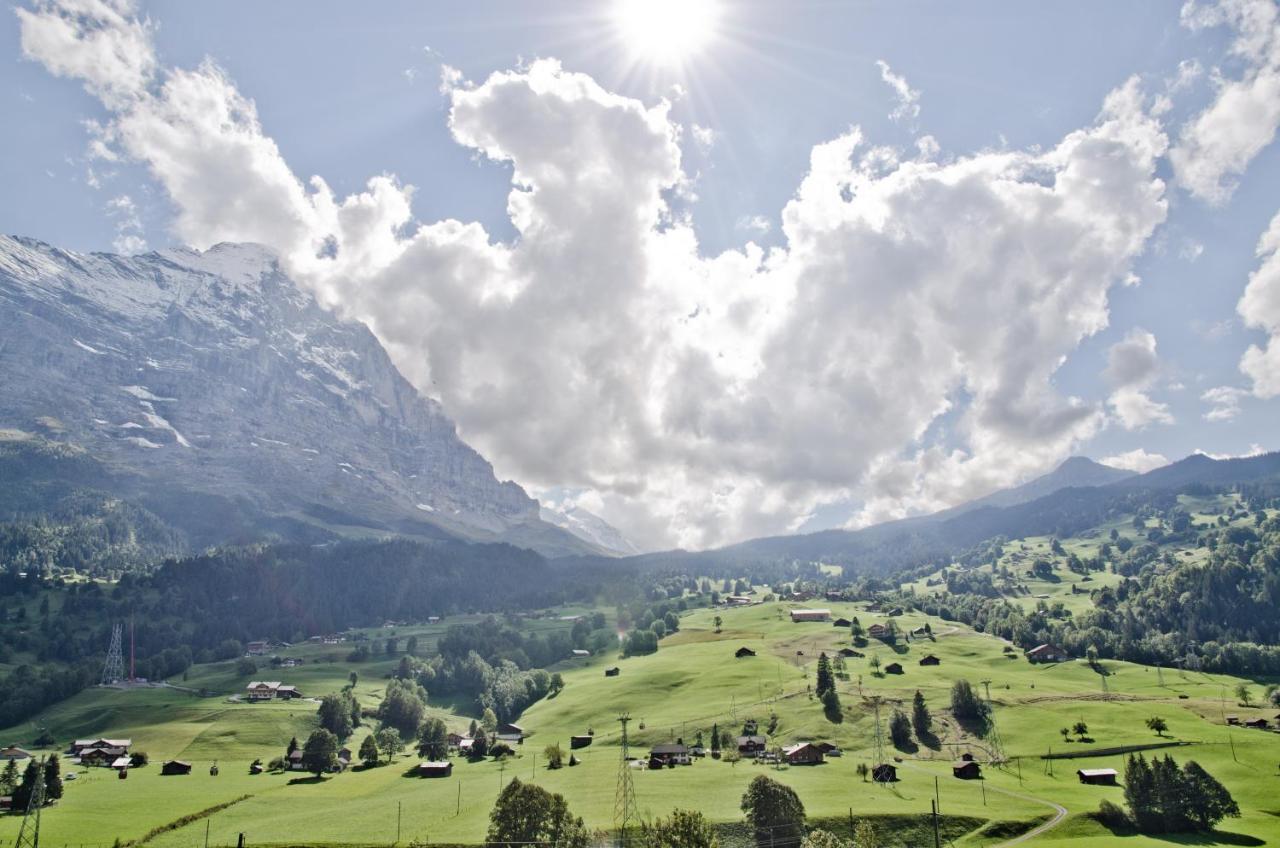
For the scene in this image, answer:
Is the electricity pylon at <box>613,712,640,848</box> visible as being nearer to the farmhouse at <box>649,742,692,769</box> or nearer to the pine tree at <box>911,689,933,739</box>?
the farmhouse at <box>649,742,692,769</box>

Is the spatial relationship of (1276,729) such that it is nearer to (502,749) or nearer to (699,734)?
(699,734)

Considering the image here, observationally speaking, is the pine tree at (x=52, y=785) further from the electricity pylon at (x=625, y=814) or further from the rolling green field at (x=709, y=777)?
the electricity pylon at (x=625, y=814)

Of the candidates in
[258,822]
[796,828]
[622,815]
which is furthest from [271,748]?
[796,828]

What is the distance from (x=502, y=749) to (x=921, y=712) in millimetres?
79329

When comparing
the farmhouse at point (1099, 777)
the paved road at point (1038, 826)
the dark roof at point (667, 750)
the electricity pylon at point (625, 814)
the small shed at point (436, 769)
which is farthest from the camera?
the small shed at point (436, 769)

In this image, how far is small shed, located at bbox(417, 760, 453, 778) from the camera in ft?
459

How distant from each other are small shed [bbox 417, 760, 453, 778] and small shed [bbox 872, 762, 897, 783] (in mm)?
69964

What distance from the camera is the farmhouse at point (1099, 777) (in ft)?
384

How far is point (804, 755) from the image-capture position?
134875 mm

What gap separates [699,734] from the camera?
15662 centimetres

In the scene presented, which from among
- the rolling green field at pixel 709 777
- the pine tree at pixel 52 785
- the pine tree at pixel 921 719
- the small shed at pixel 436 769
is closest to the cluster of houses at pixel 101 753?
the rolling green field at pixel 709 777

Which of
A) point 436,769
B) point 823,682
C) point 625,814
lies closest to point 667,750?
point 436,769

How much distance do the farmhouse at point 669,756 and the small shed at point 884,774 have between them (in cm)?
3184

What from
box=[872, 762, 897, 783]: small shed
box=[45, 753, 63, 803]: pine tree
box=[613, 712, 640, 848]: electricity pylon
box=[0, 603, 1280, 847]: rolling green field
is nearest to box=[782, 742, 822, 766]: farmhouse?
box=[0, 603, 1280, 847]: rolling green field
